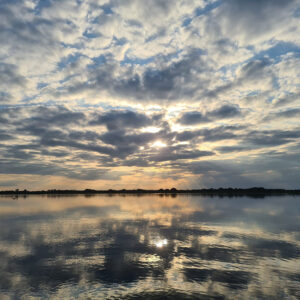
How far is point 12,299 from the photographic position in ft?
50.7

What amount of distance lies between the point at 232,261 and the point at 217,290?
745 centimetres

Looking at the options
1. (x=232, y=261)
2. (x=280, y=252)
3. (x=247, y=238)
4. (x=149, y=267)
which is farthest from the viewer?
(x=247, y=238)

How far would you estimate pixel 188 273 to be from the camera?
1989cm

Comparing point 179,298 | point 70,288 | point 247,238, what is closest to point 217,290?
point 179,298

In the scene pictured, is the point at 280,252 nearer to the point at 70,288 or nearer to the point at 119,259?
the point at 119,259

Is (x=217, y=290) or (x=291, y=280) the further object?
(x=291, y=280)

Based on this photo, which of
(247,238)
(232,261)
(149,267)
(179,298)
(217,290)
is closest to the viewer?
(179,298)

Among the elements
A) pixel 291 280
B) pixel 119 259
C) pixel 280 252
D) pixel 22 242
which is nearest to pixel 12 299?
pixel 119 259

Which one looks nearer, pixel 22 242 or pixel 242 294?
pixel 242 294

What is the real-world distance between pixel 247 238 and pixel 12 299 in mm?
29414

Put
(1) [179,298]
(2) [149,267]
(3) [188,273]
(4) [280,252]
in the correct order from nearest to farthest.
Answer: (1) [179,298], (3) [188,273], (2) [149,267], (4) [280,252]

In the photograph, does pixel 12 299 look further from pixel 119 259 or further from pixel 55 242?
pixel 55 242

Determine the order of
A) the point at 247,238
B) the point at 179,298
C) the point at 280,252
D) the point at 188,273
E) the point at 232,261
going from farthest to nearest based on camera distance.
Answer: the point at 247,238 < the point at 280,252 < the point at 232,261 < the point at 188,273 < the point at 179,298

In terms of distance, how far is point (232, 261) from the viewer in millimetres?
23203
